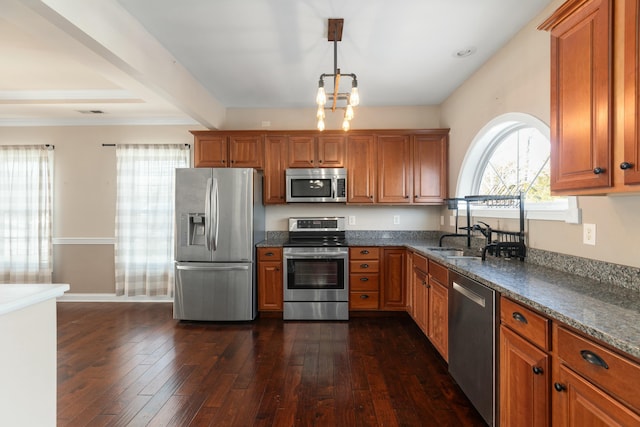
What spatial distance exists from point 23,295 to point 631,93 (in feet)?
8.38

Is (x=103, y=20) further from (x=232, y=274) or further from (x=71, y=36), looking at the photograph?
(x=232, y=274)

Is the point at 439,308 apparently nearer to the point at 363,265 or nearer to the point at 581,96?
the point at 363,265

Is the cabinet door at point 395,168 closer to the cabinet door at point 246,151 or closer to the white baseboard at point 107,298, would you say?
the cabinet door at point 246,151

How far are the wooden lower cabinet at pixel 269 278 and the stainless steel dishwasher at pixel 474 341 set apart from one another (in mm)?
2063

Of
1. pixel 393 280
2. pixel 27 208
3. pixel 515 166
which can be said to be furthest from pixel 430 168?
pixel 27 208

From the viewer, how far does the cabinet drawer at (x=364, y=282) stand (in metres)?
3.74

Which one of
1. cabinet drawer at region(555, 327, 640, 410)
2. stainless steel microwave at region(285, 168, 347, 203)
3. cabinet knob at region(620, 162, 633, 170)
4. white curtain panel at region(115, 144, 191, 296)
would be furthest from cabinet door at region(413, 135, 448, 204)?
white curtain panel at region(115, 144, 191, 296)

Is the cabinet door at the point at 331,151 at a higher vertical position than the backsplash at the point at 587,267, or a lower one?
higher

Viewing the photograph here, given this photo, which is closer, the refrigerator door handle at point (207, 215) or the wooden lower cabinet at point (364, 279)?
the refrigerator door handle at point (207, 215)

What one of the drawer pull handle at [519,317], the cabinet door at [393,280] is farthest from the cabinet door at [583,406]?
the cabinet door at [393,280]

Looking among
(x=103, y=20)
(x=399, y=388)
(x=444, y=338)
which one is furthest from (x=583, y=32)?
(x=103, y=20)

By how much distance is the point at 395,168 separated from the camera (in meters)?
4.02

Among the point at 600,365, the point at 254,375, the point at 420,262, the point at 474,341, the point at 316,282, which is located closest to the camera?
the point at 600,365

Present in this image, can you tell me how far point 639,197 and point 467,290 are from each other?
98 centimetres
